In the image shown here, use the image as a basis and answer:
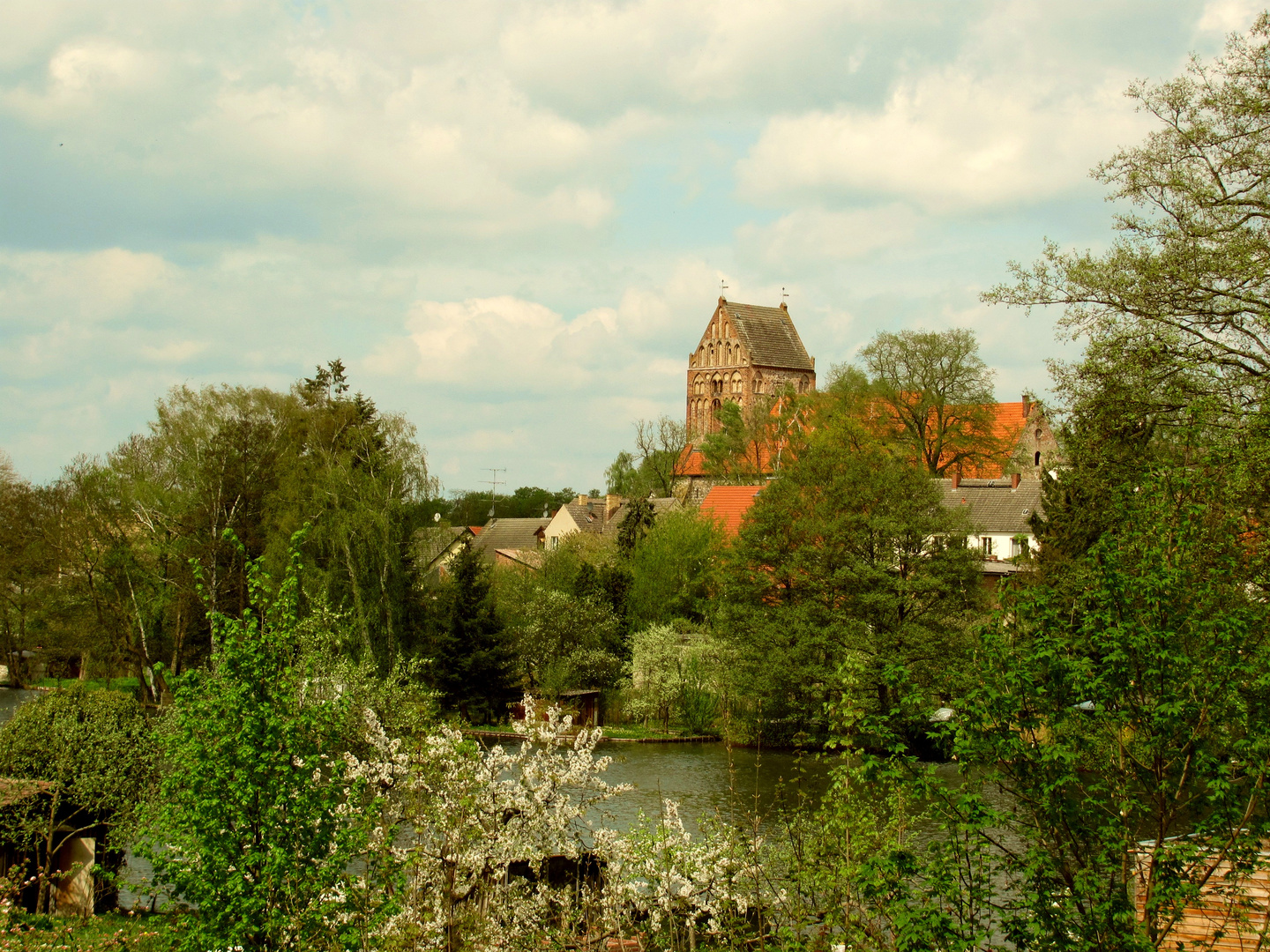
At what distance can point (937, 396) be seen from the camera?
199 feet

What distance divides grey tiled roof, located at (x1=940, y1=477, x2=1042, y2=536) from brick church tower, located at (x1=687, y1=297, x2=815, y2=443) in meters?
37.9

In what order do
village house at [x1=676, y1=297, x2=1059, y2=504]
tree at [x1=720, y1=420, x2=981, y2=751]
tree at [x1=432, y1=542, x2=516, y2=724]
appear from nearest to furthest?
tree at [x1=720, y1=420, x2=981, y2=751] → tree at [x1=432, y1=542, x2=516, y2=724] → village house at [x1=676, y1=297, x2=1059, y2=504]

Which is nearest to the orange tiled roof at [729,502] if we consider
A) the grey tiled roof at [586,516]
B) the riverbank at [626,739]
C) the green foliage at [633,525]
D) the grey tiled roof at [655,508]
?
the grey tiled roof at [655,508]

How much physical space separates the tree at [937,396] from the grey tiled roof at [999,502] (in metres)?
4.16

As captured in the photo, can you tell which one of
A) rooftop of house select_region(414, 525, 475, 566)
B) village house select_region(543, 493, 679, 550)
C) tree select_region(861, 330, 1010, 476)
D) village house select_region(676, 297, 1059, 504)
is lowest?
rooftop of house select_region(414, 525, 475, 566)

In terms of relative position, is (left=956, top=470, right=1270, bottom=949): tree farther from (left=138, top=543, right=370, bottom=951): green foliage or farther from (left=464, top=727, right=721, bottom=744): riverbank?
(left=464, top=727, right=721, bottom=744): riverbank

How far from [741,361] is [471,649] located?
58.1 meters

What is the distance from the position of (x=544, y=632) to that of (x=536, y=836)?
105 ft

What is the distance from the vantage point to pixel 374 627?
37.3 meters

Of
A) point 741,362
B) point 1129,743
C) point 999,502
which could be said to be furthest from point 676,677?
point 741,362

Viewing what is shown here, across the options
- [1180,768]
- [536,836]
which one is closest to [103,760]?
[536,836]

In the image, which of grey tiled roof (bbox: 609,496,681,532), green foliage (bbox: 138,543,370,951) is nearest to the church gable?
grey tiled roof (bbox: 609,496,681,532)

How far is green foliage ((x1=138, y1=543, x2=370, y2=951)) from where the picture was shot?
7.89m

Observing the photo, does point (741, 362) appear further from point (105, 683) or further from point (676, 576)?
point (105, 683)
